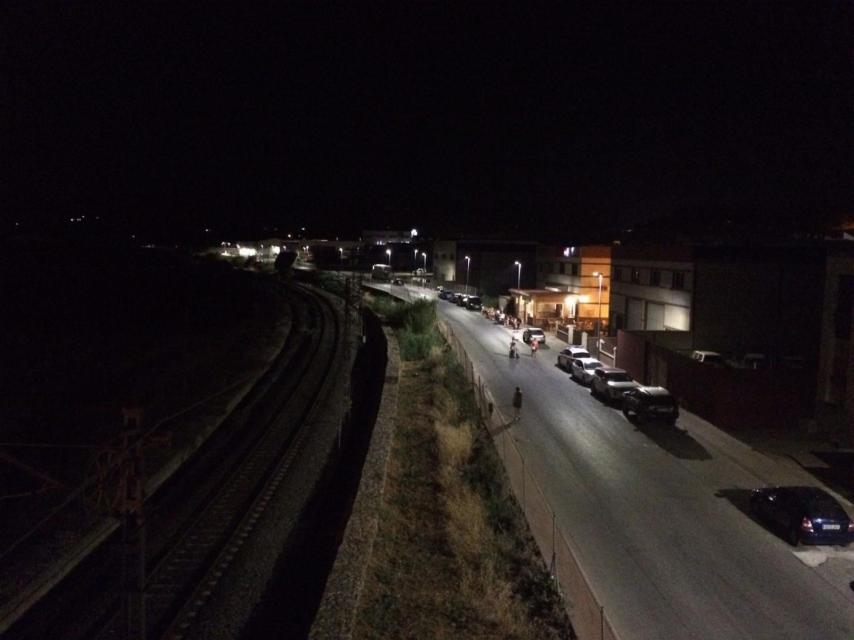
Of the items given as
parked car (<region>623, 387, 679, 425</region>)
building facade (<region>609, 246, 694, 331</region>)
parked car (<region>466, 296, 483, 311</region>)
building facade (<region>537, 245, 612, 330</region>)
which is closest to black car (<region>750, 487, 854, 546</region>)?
parked car (<region>623, 387, 679, 425</region>)

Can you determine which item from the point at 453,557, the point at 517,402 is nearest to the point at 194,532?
the point at 453,557

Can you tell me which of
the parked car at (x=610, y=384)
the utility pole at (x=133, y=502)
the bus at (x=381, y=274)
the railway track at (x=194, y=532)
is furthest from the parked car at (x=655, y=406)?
the bus at (x=381, y=274)

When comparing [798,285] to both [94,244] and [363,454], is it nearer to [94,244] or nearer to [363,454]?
[363,454]

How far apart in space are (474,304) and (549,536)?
3759cm

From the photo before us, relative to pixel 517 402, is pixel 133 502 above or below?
above

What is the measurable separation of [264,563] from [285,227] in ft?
552

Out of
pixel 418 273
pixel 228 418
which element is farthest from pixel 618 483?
pixel 418 273

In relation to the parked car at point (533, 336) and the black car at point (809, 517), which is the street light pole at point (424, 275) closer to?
the parked car at point (533, 336)

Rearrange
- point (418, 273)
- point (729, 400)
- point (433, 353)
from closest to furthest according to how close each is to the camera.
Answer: point (729, 400)
point (433, 353)
point (418, 273)

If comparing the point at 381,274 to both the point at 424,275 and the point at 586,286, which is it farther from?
the point at 586,286

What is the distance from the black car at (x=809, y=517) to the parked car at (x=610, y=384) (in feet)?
30.0

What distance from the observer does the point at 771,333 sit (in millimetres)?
27906

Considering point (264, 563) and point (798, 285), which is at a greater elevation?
point (798, 285)

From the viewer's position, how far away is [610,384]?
74.5 ft
